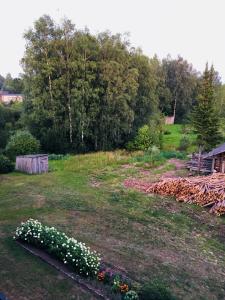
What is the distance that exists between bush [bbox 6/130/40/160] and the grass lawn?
4127 millimetres

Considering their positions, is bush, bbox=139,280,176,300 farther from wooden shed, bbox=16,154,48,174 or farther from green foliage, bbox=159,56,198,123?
green foliage, bbox=159,56,198,123

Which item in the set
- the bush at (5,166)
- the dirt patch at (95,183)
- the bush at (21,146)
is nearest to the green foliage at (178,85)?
the bush at (21,146)

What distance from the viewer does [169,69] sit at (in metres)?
58.2

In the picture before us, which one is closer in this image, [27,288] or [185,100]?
[27,288]

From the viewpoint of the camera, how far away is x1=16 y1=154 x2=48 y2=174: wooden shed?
22.2 meters

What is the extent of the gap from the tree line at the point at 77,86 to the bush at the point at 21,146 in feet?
15.0

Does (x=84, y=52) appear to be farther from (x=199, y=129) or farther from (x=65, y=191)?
(x=65, y=191)

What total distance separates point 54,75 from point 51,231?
75.9ft

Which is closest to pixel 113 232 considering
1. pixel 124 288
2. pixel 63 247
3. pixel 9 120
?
pixel 63 247

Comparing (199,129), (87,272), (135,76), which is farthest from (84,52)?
(87,272)

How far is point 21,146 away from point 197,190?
1447cm

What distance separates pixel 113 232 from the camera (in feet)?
41.3

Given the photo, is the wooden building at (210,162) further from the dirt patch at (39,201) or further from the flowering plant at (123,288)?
the flowering plant at (123,288)

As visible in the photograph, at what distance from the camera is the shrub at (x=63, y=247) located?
8.73 meters
